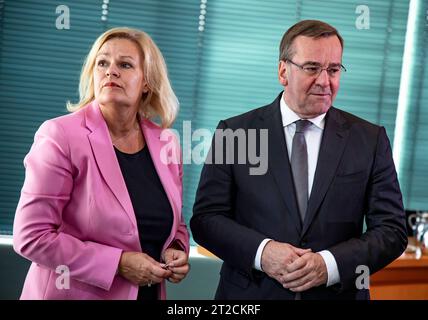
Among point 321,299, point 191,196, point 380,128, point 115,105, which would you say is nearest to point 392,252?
point 321,299

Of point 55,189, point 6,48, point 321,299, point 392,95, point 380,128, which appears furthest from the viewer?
point 392,95

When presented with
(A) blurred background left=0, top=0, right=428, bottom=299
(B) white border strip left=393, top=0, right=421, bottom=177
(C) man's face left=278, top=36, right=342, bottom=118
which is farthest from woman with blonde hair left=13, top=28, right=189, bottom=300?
(B) white border strip left=393, top=0, right=421, bottom=177

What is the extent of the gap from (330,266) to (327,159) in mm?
307

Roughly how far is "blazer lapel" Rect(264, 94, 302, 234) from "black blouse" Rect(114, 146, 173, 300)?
33 centimetres

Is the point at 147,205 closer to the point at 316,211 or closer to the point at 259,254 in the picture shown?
the point at 259,254

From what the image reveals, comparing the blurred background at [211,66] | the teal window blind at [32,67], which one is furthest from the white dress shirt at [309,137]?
the teal window blind at [32,67]

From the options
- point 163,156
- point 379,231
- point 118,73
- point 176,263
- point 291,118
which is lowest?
point 176,263

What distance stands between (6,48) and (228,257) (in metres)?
2.11

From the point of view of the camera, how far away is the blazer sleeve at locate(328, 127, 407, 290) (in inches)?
67.5

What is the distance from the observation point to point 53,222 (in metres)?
1.62

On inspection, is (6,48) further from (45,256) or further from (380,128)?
(380,128)

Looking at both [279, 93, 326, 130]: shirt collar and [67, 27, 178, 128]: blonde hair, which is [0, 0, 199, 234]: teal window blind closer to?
[67, 27, 178, 128]: blonde hair

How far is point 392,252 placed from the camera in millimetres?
1783

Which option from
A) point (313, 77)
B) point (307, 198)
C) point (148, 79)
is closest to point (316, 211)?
point (307, 198)
